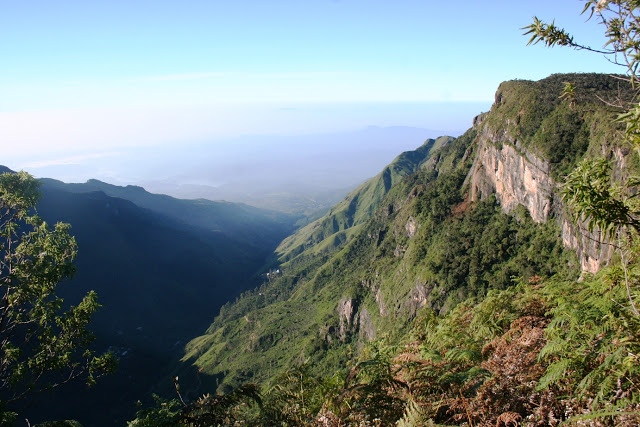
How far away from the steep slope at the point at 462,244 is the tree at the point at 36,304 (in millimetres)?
25747

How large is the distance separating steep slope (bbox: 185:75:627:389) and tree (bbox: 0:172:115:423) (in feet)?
84.5

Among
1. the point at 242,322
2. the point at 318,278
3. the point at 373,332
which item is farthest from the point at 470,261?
the point at 242,322

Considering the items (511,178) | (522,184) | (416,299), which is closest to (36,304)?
(416,299)

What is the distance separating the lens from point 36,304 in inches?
415

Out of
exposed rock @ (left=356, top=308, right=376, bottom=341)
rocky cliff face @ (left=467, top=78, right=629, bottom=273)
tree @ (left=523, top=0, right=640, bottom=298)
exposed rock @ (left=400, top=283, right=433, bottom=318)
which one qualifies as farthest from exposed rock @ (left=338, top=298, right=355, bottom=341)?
tree @ (left=523, top=0, right=640, bottom=298)

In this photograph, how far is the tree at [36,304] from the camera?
10.2m

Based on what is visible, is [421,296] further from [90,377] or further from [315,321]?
[90,377]

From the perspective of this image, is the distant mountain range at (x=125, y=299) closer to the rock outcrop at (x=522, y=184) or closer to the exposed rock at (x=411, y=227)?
the exposed rock at (x=411, y=227)

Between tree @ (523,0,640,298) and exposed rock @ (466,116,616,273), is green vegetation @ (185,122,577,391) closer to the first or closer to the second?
exposed rock @ (466,116,616,273)

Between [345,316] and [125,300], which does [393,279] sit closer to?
[345,316]

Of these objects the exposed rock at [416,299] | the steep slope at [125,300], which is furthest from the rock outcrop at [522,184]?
the steep slope at [125,300]

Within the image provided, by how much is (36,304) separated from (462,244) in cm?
7271

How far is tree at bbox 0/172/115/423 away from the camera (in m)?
10.2

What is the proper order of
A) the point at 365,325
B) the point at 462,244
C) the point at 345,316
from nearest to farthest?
the point at 462,244, the point at 365,325, the point at 345,316
